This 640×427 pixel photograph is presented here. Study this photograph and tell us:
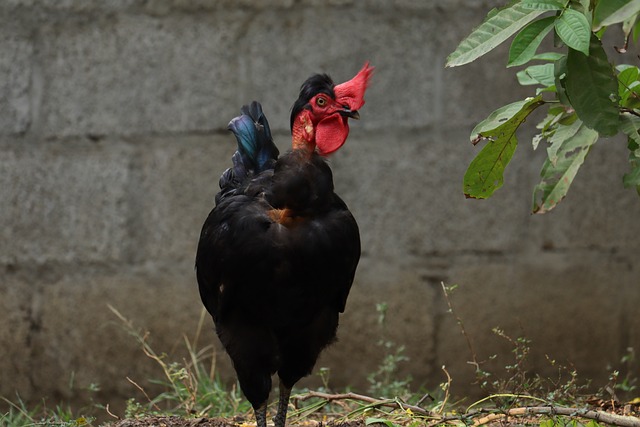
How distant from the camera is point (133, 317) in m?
4.55

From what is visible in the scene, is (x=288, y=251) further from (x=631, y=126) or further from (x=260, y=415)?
(x=631, y=126)

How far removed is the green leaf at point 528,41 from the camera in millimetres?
2096

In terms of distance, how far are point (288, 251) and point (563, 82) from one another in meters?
1.05

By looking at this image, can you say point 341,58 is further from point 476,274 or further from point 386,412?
point 386,412

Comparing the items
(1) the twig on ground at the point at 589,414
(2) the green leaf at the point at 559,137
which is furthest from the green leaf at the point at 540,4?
(1) the twig on ground at the point at 589,414

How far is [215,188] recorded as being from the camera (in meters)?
4.54

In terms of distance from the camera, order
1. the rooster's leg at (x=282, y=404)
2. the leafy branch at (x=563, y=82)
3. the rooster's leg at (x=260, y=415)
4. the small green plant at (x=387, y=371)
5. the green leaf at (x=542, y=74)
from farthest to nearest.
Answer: the small green plant at (x=387, y=371)
the rooster's leg at (x=282, y=404)
the rooster's leg at (x=260, y=415)
the green leaf at (x=542, y=74)
the leafy branch at (x=563, y=82)

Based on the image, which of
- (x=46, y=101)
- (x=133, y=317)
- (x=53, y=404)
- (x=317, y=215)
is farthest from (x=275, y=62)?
(x=53, y=404)

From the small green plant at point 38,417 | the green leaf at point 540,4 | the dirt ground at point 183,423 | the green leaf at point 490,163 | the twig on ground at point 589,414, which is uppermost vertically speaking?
the green leaf at point 540,4

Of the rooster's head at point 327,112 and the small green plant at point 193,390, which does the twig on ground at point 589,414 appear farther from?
the small green plant at point 193,390

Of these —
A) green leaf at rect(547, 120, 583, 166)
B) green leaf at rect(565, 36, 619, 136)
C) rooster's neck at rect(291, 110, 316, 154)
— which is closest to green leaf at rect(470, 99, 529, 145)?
green leaf at rect(547, 120, 583, 166)

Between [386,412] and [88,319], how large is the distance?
171cm

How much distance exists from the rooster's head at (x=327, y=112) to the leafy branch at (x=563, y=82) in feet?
1.64

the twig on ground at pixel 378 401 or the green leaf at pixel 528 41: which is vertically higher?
the green leaf at pixel 528 41
